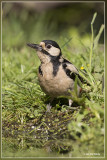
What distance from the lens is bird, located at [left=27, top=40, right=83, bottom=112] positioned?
435cm

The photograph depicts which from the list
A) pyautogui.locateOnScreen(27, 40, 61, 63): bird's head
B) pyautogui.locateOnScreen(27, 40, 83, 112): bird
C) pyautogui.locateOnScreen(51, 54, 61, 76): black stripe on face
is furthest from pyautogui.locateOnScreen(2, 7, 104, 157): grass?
pyautogui.locateOnScreen(27, 40, 61, 63): bird's head

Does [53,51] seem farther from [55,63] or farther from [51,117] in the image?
[51,117]

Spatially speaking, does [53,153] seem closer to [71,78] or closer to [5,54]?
[71,78]

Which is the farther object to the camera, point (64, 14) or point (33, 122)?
point (64, 14)

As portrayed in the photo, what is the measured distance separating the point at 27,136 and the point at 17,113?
463 millimetres

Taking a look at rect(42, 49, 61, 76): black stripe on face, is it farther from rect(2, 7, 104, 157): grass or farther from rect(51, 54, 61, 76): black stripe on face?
rect(2, 7, 104, 157): grass

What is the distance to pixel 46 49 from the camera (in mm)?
4504

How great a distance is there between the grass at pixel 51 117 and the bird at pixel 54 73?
19 centimetres

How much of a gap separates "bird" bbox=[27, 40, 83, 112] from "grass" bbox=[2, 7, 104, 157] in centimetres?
19

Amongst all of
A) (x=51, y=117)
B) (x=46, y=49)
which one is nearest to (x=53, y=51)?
(x=46, y=49)

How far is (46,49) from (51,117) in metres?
0.91

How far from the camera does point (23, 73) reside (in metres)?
5.73

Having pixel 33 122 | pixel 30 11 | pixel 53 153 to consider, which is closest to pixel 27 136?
pixel 33 122

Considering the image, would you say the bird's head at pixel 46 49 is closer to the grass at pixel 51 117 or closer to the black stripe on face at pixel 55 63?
the black stripe on face at pixel 55 63
